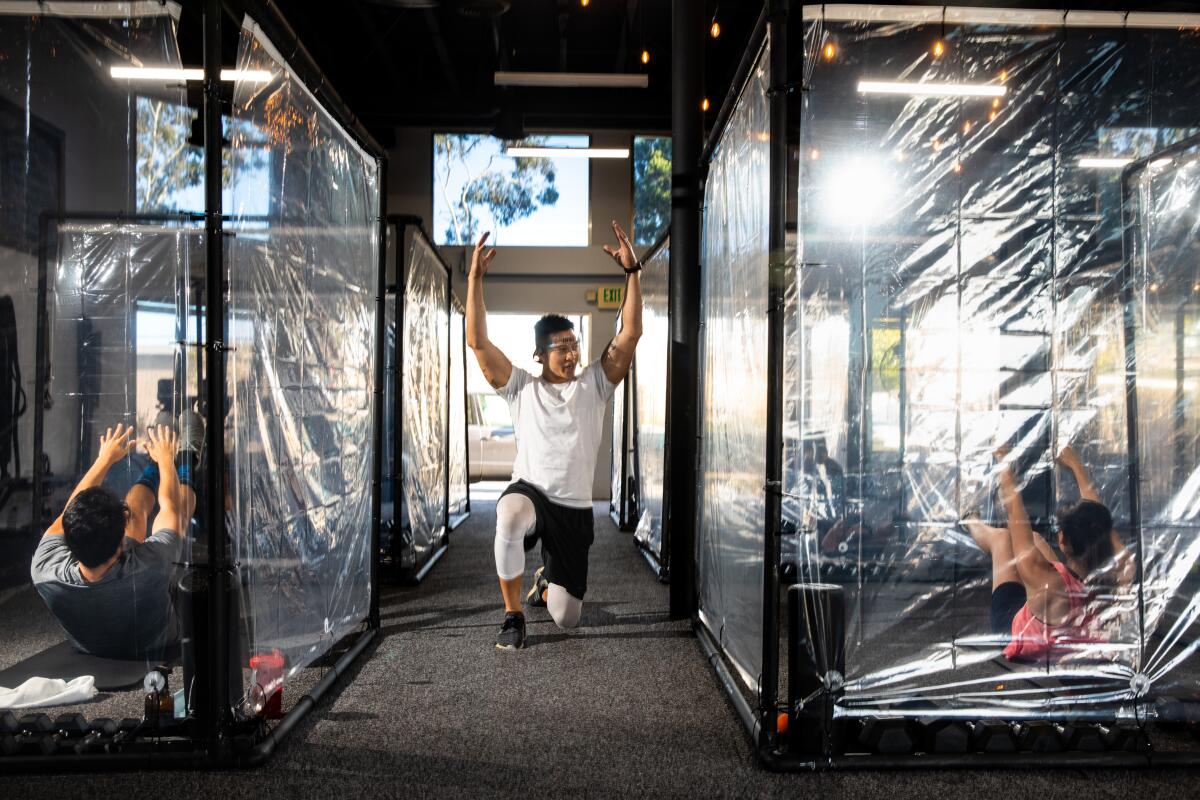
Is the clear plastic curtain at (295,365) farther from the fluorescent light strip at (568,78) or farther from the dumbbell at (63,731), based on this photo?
the fluorescent light strip at (568,78)

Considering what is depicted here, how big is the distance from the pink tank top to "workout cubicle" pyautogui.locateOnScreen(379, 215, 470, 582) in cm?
285

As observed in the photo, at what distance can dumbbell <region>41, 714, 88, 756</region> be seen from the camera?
6.81 feet

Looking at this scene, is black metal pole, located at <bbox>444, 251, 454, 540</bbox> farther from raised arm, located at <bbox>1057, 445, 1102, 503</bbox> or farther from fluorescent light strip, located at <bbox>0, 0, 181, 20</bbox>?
raised arm, located at <bbox>1057, 445, 1102, 503</bbox>

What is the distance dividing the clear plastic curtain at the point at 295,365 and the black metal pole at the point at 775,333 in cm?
132

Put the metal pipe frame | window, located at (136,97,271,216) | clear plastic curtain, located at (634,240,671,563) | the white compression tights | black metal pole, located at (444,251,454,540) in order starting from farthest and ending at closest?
black metal pole, located at (444,251,454,540), clear plastic curtain, located at (634,240,671,563), the metal pipe frame, the white compression tights, window, located at (136,97,271,216)

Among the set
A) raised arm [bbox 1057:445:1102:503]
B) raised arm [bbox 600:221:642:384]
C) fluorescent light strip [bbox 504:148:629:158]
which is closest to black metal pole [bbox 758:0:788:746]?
raised arm [bbox 1057:445:1102:503]

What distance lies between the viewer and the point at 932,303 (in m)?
2.22

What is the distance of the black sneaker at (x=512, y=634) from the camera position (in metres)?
3.25

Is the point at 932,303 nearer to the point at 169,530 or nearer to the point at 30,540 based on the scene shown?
the point at 169,530

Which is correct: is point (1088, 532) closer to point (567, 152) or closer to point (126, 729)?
point (126, 729)

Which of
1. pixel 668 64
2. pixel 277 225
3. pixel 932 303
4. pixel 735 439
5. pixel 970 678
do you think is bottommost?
pixel 970 678

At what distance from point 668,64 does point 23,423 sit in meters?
6.73

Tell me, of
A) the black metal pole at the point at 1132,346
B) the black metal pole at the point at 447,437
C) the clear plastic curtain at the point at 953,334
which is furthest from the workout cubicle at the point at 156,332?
the black metal pole at the point at 447,437

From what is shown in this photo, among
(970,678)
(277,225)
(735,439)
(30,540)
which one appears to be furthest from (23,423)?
(970,678)
